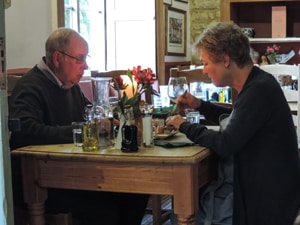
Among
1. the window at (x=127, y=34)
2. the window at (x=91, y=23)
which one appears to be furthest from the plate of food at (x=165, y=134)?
the window at (x=127, y=34)

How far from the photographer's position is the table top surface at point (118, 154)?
1.85 m

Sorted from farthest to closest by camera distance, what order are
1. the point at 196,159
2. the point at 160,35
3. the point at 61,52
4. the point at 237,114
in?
1. the point at 160,35
2. the point at 61,52
3. the point at 237,114
4. the point at 196,159

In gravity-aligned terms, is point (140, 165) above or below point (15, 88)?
below

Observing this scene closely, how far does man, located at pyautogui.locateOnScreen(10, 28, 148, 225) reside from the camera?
7.13 feet

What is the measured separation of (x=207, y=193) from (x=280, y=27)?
3.89 metres

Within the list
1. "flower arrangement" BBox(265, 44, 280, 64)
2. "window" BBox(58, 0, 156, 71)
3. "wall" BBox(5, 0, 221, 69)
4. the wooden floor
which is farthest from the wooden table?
"flower arrangement" BBox(265, 44, 280, 64)

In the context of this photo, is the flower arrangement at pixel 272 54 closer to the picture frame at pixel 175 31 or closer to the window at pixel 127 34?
the picture frame at pixel 175 31

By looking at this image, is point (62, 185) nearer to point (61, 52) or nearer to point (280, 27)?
point (61, 52)

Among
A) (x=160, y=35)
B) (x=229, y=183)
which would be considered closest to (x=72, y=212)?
(x=229, y=183)

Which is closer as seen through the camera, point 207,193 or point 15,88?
point 207,193

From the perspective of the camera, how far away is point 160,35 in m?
5.31

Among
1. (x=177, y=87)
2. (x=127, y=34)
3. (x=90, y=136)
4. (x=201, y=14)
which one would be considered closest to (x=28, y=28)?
(x=177, y=87)

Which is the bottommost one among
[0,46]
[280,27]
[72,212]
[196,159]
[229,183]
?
[72,212]

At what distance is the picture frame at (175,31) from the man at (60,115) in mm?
2894
